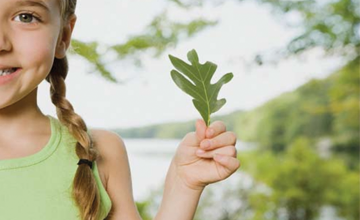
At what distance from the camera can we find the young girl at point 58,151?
39.8 inches

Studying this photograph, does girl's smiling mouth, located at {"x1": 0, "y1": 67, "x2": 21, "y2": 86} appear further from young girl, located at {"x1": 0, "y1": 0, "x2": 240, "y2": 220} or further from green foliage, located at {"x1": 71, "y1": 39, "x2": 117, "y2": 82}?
green foliage, located at {"x1": 71, "y1": 39, "x2": 117, "y2": 82}

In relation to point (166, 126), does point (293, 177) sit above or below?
below

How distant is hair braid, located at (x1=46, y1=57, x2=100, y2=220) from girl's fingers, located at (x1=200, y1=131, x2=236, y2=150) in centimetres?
23

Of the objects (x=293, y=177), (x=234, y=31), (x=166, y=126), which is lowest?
(x=293, y=177)

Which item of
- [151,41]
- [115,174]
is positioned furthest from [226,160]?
[151,41]

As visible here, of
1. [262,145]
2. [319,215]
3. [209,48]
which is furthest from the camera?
[262,145]

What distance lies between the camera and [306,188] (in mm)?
7180

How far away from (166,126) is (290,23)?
2.06 meters

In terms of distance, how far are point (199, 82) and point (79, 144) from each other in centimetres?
35

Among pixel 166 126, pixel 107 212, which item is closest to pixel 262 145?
pixel 166 126

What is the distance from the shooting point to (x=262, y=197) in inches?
280

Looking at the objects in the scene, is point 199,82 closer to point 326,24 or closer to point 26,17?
point 26,17

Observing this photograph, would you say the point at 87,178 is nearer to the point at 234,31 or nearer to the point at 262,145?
the point at 234,31

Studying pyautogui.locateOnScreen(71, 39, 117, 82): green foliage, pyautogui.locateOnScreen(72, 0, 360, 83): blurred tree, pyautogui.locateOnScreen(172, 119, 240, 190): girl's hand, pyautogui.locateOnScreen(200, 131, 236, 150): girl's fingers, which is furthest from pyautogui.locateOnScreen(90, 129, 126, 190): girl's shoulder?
pyautogui.locateOnScreen(72, 0, 360, 83): blurred tree
